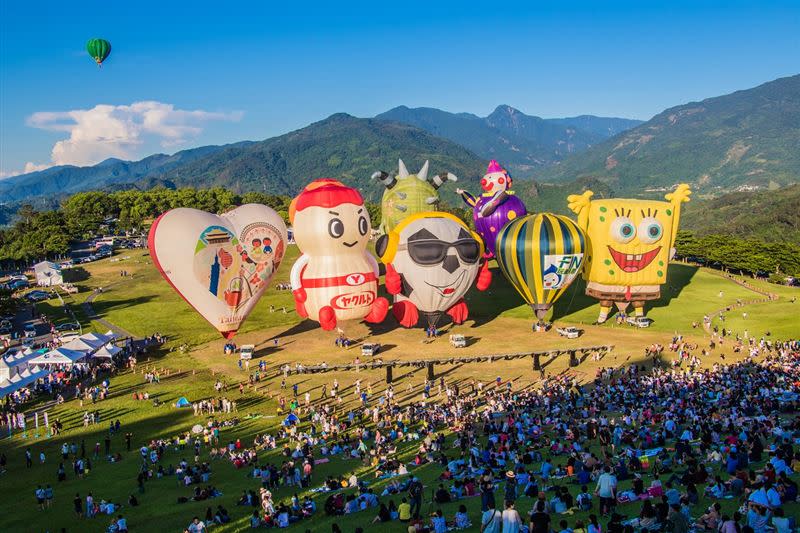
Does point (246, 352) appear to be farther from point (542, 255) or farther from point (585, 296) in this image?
point (585, 296)

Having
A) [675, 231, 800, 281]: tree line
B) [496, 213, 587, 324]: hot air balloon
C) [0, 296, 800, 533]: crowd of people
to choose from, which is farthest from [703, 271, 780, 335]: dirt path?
[0, 296, 800, 533]: crowd of people

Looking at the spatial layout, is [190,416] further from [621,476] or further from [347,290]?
[621,476]

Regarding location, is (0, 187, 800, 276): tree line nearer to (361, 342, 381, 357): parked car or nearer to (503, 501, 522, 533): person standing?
(361, 342, 381, 357): parked car

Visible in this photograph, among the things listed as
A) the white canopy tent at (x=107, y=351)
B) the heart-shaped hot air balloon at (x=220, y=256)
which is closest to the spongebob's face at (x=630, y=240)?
the heart-shaped hot air balloon at (x=220, y=256)

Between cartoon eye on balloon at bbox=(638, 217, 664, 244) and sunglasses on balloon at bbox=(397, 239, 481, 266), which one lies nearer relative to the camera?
sunglasses on balloon at bbox=(397, 239, 481, 266)

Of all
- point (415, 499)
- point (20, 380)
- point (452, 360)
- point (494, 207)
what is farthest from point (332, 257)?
point (415, 499)

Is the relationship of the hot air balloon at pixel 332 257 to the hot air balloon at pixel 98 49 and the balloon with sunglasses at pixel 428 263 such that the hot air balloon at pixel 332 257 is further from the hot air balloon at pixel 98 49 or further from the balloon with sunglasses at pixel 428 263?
the hot air balloon at pixel 98 49

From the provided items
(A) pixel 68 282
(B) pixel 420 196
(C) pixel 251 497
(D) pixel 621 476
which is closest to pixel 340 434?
(C) pixel 251 497
